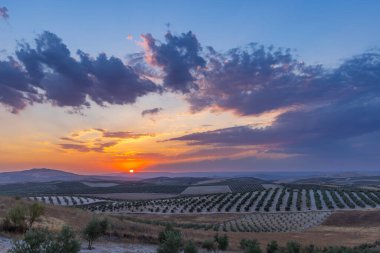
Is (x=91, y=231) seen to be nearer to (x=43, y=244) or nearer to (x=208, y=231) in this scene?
(x=43, y=244)

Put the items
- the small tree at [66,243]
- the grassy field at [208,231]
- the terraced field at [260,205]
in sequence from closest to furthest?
1. the small tree at [66,243]
2. the grassy field at [208,231]
3. the terraced field at [260,205]

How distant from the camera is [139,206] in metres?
93.7

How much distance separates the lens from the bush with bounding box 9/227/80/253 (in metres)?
14.0

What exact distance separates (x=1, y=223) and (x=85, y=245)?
20.6 feet

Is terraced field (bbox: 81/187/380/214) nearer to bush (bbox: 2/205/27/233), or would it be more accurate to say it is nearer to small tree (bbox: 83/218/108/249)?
bush (bbox: 2/205/27/233)

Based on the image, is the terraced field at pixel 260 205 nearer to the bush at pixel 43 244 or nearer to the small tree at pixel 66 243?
the small tree at pixel 66 243

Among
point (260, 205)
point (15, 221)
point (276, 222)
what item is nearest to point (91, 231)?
point (15, 221)

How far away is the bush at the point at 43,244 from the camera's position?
45.8ft

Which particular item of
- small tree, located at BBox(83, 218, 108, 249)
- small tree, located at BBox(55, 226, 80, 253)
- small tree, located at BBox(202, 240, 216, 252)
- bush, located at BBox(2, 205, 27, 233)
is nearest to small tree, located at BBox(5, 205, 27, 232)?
bush, located at BBox(2, 205, 27, 233)

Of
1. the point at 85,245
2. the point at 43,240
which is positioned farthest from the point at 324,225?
the point at 43,240

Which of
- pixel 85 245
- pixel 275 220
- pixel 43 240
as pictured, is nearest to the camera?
pixel 43 240

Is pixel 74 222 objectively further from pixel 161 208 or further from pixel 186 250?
pixel 161 208

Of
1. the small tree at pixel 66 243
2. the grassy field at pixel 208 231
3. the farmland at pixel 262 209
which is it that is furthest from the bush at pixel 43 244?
the farmland at pixel 262 209

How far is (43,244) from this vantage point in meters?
14.8
